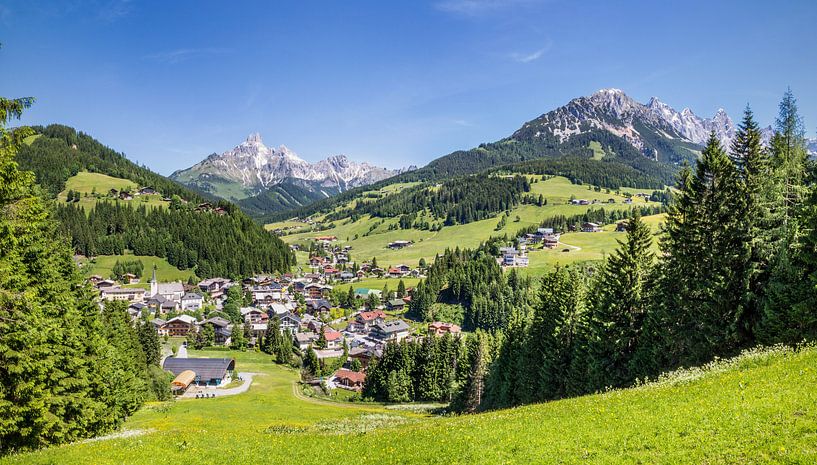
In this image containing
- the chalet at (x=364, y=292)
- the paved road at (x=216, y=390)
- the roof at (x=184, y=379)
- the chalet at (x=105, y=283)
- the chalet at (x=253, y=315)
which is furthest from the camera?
the chalet at (x=364, y=292)

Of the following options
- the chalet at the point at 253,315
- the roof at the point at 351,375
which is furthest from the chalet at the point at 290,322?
the roof at the point at 351,375

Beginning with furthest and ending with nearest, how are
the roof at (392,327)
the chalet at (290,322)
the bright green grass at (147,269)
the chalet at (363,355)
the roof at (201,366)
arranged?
the bright green grass at (147,269) < the chalet at (290,322) < the roof at (392,327) < the chalet at (363,355) < the roof at (201,366)

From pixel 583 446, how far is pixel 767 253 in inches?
939

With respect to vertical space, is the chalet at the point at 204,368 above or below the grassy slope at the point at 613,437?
below

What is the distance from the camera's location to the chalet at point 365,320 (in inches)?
5743

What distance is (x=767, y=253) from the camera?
3039 cm

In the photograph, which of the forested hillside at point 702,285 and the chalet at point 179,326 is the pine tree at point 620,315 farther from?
the chalet at point 179,326

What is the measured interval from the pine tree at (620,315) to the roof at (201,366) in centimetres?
7900

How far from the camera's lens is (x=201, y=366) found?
95062mm

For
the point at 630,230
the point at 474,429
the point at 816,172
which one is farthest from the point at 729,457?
the point at 816,172

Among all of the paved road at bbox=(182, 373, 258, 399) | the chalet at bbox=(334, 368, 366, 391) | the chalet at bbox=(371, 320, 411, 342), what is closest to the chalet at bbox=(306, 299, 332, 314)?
the chalet at bbox=(371, 320, 411, 342)

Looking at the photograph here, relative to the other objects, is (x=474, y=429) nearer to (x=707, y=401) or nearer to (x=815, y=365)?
(x=707, y=401)

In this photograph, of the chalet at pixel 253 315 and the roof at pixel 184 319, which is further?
the chalet at pixel 253 315

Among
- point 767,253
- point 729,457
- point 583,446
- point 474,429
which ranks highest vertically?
A: point 767,253
